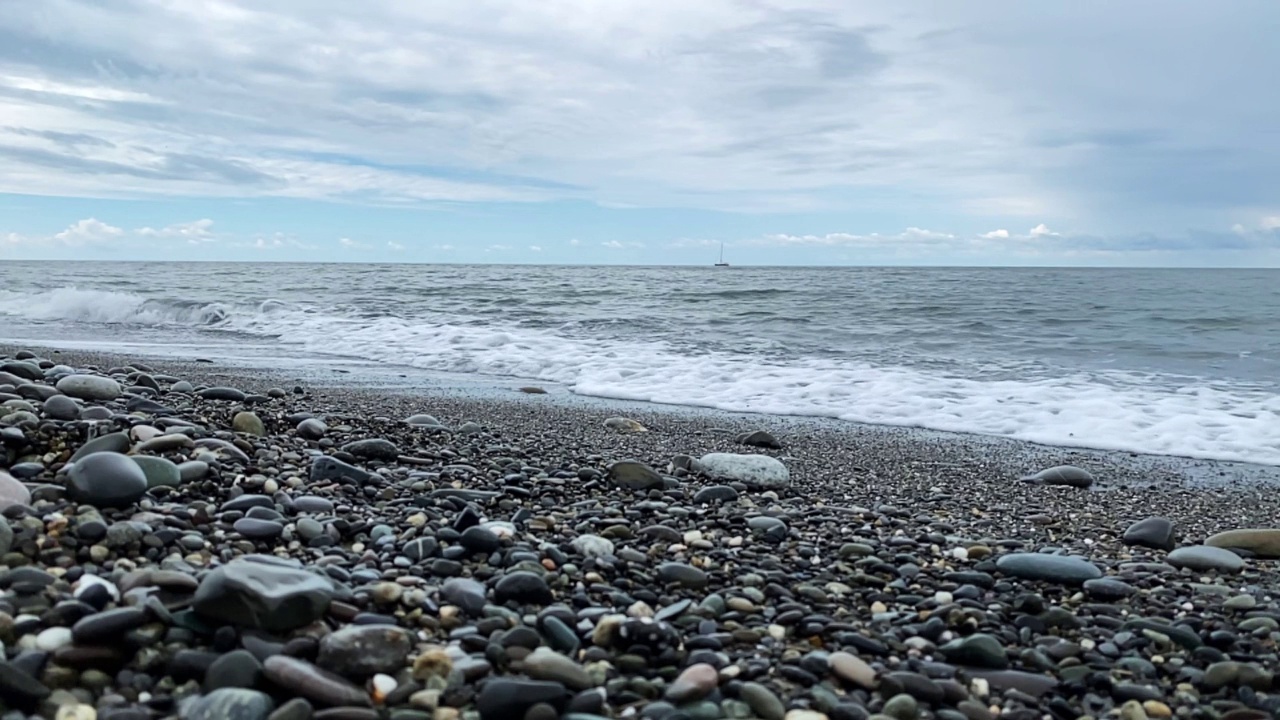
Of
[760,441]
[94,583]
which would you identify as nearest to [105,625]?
[94,583]

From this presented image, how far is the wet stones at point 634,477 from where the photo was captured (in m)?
3.97

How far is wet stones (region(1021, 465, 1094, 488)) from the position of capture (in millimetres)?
5055

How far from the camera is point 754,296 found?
896 inches

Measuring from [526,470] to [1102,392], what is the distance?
6670 mm

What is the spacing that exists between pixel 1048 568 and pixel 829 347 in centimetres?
940

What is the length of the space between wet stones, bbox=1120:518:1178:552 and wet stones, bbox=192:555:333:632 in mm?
3322

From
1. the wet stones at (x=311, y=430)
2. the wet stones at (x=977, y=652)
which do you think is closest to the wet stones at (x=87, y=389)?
the wet stones at (x=311, y=430)

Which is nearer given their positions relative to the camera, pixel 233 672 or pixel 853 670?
pixel 233 672

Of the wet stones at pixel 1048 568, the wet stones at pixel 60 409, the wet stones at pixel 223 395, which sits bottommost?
the wet stones at pixel 1048 568

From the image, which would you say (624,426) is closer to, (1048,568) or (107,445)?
(107,445)

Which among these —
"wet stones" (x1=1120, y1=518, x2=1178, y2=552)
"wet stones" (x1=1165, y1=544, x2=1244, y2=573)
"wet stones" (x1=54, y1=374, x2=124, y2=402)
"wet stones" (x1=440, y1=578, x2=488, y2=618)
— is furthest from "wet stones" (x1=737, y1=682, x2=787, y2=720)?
"wet stones" (x1=54, y1=374, x2=124, y2=402)

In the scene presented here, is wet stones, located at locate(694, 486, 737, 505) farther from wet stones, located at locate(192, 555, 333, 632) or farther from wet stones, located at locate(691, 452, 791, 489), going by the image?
wet stones, located at locate(192, 555, 333, 632)

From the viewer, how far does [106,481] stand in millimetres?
2707

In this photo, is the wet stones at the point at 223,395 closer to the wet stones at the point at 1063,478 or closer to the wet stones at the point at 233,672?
the wet stones at the point at 233,672
